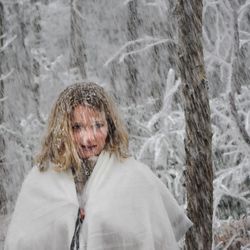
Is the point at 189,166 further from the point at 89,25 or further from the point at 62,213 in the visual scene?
the point at 89,25

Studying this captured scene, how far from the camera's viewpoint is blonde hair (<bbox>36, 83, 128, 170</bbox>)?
4.09 meters

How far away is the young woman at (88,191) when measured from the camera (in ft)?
13.2

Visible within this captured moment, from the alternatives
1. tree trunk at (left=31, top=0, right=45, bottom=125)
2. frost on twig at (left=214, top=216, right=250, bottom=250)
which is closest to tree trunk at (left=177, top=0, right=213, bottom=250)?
frost on twig at (left=214, top=216, right=250, bottom=250)

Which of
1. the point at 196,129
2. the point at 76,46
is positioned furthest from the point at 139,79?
the point at 196,129

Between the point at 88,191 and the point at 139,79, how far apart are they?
17.1 m

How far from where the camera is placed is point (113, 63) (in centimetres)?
2041

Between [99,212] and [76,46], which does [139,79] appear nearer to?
[76,46]

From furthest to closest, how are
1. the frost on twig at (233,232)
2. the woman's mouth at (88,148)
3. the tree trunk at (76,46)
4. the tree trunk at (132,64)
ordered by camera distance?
the tree trunk at (132,64), the tree trunk at (76,46), the frost on twig at (233,232), the woman's mouth at (88,148)

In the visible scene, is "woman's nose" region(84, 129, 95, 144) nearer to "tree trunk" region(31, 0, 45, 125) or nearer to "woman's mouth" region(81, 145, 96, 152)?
"woman's mouth" region(81, 145, 96, 152)

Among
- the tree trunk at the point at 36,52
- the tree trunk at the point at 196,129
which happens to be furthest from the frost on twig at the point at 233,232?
the tree trunk at the point at 36,52

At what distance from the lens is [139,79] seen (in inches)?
829

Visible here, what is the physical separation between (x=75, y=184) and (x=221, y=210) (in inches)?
287

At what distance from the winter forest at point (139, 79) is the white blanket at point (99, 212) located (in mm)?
2136

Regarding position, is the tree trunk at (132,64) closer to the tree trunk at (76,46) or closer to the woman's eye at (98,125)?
the tree trunk at (76,46)
